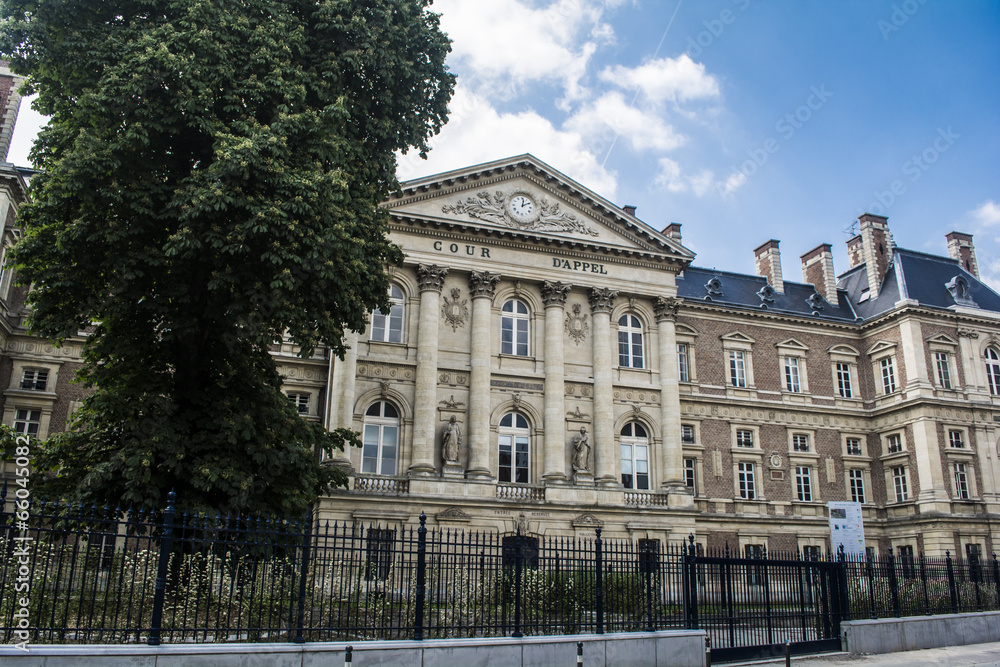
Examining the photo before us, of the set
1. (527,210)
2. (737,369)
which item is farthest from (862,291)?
(527,210)

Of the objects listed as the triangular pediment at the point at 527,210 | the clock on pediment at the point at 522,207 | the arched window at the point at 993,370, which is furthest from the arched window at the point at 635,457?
the arched window at the point at 993,370

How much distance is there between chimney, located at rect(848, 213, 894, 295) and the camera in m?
42.3

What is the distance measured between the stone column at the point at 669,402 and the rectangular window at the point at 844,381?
11370mm

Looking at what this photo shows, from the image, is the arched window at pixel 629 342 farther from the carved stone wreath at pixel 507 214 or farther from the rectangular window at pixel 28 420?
the rectangular window at pixel 28 420

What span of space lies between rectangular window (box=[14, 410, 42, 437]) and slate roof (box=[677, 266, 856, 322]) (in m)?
29.1

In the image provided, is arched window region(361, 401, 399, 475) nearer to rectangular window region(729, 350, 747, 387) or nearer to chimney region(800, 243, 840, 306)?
rectangular window region(729, 350, 747, 387)

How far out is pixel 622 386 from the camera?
3331 cm

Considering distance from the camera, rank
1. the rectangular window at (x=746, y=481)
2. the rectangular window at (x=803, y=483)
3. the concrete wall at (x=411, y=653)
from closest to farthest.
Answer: the concrete wall at (x=411, y=653) → the rectangular window at (x=746, y=481) → the rectangular window at (x=803, y=483)

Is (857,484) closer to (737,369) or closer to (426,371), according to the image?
(737,369)

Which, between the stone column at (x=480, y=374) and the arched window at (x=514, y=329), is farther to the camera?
the arched window at (x=514, y=329)

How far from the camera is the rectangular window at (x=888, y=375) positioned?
39531 millimetres

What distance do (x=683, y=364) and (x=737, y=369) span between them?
9.78 ft

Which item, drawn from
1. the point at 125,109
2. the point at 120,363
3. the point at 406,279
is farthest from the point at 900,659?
the point at 406,279

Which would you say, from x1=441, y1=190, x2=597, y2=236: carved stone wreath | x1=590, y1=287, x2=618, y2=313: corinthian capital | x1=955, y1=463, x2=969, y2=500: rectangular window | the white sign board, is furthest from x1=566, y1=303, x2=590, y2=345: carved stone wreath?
x1=955, y1=463, x2=969, y2=500: rectangular window
